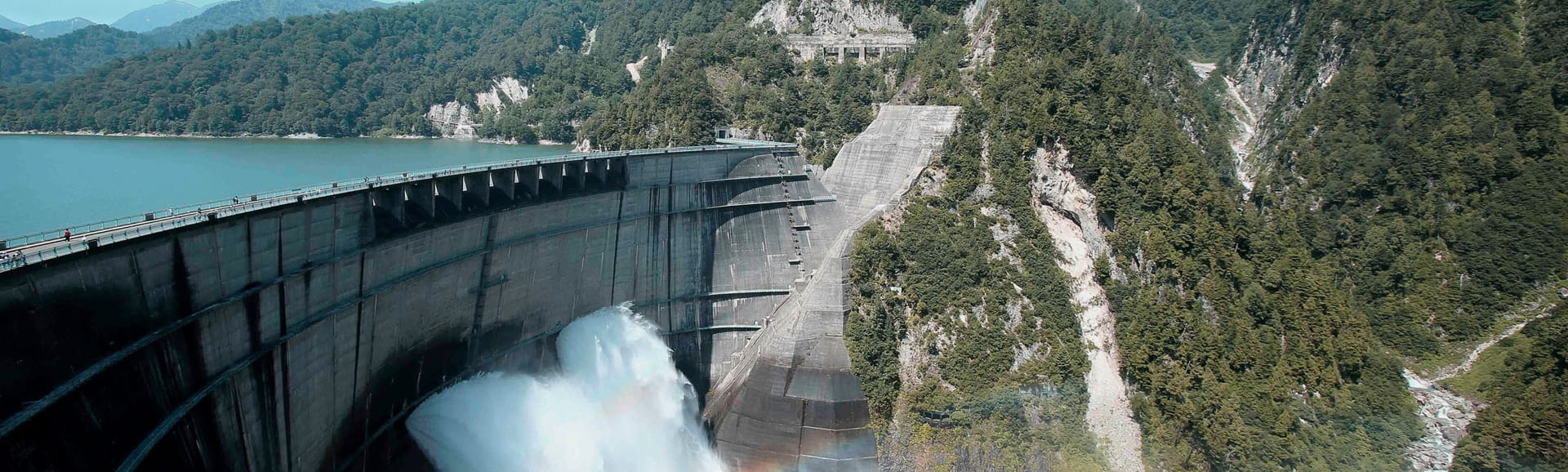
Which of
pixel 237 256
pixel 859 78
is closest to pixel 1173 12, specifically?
pixel 859 78

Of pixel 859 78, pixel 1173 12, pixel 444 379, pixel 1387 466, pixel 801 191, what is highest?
pixel 1173 12

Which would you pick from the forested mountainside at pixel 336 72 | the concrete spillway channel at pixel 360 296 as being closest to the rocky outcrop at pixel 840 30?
the concrete spillway channel at pixel 360 296

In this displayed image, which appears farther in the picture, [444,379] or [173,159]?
[173,159]

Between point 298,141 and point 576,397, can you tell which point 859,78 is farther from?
point 298,141

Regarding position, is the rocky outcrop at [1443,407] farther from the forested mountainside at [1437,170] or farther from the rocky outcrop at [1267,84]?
the rocky outcrop at [1267,84]

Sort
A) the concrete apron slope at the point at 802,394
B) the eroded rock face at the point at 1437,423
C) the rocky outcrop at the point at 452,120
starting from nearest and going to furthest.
→ the concrete apron slope at the point at 802,394, the eroded rock face at the point at 1437,423, the rocky outcrop at the point at 452,120
